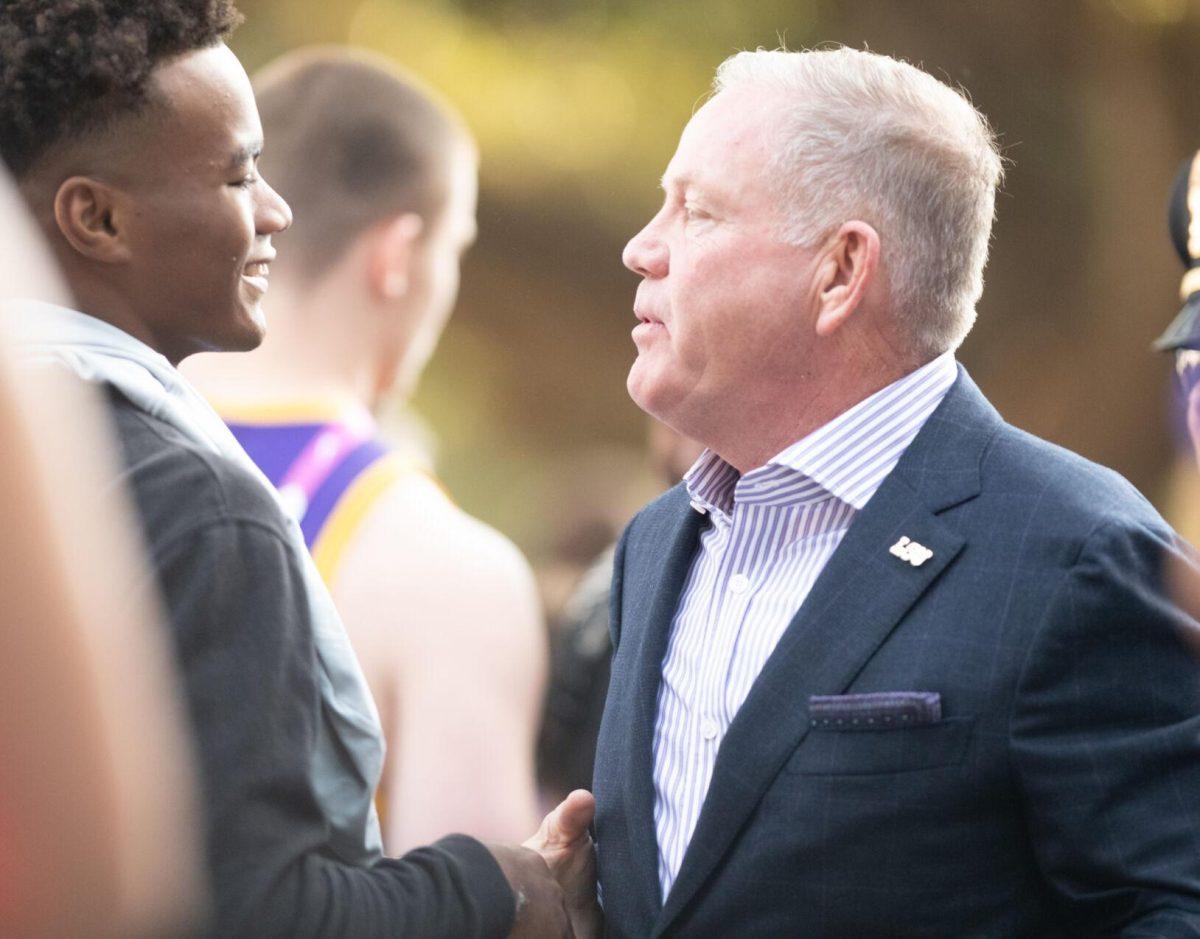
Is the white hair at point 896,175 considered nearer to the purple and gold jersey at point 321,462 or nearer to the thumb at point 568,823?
the thumb at point 568,823

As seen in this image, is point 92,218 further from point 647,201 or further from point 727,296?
point 647,201

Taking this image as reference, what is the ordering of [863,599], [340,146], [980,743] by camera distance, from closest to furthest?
[980,743] < [863,599] < [340,146]

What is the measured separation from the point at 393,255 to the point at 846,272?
1405 mm

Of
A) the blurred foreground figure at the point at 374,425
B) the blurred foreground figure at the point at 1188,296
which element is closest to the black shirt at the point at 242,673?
the blurred foreground figure at the point at 1188,296

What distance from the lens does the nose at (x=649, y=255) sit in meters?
2.01

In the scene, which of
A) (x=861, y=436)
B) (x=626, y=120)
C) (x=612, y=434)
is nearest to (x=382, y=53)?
(x=626, y=120)

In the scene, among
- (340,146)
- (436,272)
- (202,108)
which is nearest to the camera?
(202,108)

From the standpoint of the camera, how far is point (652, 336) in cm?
200

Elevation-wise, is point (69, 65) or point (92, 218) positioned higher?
point (69, 65)

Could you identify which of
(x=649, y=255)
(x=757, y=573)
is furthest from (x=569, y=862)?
(x=649, y=255)

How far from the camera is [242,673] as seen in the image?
1.24m

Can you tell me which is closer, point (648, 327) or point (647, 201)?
point (648, 327)

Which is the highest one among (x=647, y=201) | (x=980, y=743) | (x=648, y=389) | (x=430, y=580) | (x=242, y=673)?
(x=647, y=201)

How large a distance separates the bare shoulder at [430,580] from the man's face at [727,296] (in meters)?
1.02
